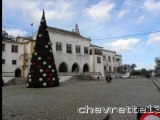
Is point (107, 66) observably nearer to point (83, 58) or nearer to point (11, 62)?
point (83, 58)

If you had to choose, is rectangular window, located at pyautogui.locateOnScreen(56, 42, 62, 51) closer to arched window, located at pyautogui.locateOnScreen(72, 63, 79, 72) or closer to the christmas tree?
arched window, located at pyautogui.locateOnScreen(72, 63, 79, 72)

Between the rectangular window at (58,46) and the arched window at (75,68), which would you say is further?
the arched window at (75,68)

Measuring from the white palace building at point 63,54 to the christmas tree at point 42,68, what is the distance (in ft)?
43.9

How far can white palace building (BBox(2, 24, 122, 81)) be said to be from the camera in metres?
41.0

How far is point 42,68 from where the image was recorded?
83.4ft

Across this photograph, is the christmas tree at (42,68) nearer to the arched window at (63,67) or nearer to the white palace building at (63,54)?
the white palace building at (63,54)

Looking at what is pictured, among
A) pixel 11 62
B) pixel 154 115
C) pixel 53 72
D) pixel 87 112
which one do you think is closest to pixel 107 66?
pixel 11 62

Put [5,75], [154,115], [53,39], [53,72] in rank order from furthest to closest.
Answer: [53,39]
[5,75]
[53,72]
[154,115]

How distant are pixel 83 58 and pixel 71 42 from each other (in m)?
5.04

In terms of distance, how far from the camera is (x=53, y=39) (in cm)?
4538

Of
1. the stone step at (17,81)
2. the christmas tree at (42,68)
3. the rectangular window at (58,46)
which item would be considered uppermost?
the rectangular window at (58,46)

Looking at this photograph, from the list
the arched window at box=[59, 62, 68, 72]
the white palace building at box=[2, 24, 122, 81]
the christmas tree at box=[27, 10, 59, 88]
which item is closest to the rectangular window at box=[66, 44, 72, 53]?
the white palace building at box=[2, 24, 122, 81]

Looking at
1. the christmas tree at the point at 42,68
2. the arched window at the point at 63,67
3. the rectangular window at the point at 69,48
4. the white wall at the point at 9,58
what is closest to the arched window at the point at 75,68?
the arched window at the point at 63,67

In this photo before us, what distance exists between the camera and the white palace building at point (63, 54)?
41000mm
